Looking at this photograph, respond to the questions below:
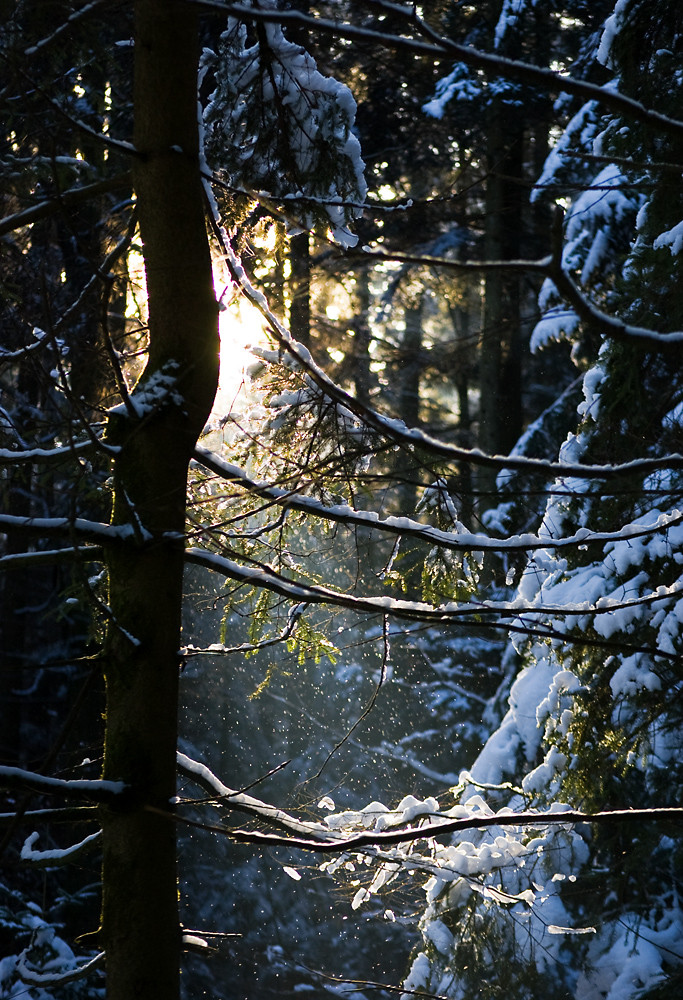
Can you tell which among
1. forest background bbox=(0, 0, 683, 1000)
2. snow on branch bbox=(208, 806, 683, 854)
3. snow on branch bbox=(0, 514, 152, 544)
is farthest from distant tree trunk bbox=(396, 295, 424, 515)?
snow on branch bbox=(208, 806, 683, 854)

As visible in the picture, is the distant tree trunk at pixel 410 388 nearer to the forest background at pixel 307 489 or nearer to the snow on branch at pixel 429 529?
the forest background at pixel 307 489

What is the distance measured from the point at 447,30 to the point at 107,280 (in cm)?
1194

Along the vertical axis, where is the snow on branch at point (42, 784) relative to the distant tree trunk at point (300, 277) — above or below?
below

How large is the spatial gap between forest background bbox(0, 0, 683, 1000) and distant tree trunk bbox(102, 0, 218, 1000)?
0.04ft

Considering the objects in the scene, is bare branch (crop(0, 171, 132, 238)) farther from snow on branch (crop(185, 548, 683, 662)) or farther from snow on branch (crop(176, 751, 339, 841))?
snow on branch (crop(176, 751, 339, 841))

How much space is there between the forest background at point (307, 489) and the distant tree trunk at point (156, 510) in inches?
0.4

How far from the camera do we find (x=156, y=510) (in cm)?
285

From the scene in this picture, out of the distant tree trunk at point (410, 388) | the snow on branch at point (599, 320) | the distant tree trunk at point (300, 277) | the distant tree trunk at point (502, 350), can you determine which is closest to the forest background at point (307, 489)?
the snow on branch at point (599, 320)

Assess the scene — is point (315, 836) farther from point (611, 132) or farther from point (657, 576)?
point (611, 132)

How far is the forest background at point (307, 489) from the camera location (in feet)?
8.47

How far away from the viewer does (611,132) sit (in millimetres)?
5164

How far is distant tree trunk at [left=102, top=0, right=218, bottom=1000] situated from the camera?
2.63 metres

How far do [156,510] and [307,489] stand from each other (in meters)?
0.54

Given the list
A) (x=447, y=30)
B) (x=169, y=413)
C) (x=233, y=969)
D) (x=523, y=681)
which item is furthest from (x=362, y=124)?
(x=233, y=969)
